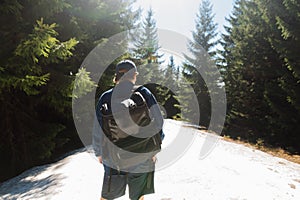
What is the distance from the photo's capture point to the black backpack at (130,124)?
2.30 metres

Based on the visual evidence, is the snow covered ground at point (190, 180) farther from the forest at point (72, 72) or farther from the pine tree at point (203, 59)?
the pine tree at point (203, 59)

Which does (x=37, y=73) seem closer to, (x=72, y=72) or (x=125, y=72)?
(x=72, y=72)

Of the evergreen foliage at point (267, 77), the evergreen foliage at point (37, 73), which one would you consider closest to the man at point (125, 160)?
the evergreen foliage at point (37, 73)

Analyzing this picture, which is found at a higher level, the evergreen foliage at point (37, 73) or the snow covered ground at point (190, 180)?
the evergreen foliage at point (37, 73)

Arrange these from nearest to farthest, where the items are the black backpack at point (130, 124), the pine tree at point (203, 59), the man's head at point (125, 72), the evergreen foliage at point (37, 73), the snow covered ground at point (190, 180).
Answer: the black backpack at point (130, 124) → the man's head at point (125, 72) → the snow covered ground at point (190, 180) → the evergreen foliage at point (37, 73) → the pine tree at point (203, 59)

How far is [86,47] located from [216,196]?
20.7 feet

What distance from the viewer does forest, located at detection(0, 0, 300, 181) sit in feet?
16.3

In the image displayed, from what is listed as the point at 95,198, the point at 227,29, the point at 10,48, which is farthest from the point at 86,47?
the point at 227,29

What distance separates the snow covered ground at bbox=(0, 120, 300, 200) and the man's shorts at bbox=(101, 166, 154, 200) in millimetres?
1021

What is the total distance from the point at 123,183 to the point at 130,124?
26.1 inches

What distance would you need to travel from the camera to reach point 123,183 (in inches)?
96.9

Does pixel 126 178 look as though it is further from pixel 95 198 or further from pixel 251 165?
pixel 251 165

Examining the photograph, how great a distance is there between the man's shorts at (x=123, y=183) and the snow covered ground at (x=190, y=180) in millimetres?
1021

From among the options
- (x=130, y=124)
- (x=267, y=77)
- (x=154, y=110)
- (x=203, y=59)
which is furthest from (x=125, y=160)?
(x=203, y=59)
